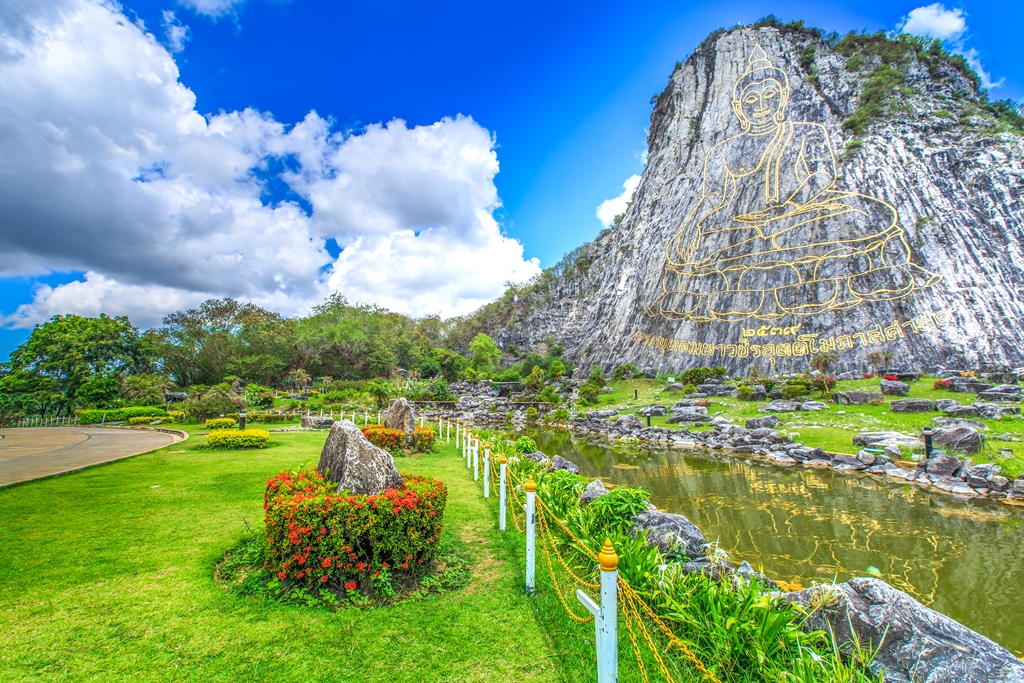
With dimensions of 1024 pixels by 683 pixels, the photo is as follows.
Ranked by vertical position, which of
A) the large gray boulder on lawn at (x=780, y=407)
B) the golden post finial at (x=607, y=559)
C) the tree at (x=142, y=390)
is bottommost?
the large gray boulder on lawn at (x=780, y=407)

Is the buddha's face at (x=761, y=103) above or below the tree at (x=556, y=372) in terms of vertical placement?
above

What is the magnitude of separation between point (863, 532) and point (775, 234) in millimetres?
23807

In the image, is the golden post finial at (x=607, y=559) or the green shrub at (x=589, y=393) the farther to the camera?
the green shrub at (x=589, y=393)

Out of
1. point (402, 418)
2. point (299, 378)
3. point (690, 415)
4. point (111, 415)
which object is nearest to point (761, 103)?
point (690, 415)

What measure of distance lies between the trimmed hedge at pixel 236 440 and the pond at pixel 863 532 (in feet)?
32.6

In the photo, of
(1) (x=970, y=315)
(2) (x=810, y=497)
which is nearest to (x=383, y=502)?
(2) (x=810, y=497)

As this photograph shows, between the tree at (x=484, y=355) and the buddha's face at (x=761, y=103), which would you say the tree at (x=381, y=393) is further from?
the buddha's face at (x=761, y=103)

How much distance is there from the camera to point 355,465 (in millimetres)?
5188

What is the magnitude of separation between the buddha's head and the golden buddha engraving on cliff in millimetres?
72

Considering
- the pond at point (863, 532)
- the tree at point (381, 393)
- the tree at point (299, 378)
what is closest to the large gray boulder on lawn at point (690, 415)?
the pond at point (863, 532)

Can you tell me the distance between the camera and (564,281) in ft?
182

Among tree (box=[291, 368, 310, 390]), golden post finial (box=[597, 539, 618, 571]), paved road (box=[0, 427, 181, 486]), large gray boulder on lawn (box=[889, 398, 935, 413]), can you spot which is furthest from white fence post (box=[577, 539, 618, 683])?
tree (box=[291, 368, 310, 390])

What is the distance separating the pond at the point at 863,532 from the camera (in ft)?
16.8

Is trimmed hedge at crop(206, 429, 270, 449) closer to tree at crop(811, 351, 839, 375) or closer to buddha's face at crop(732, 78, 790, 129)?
tree at crop(811, 351, 839, 375)
